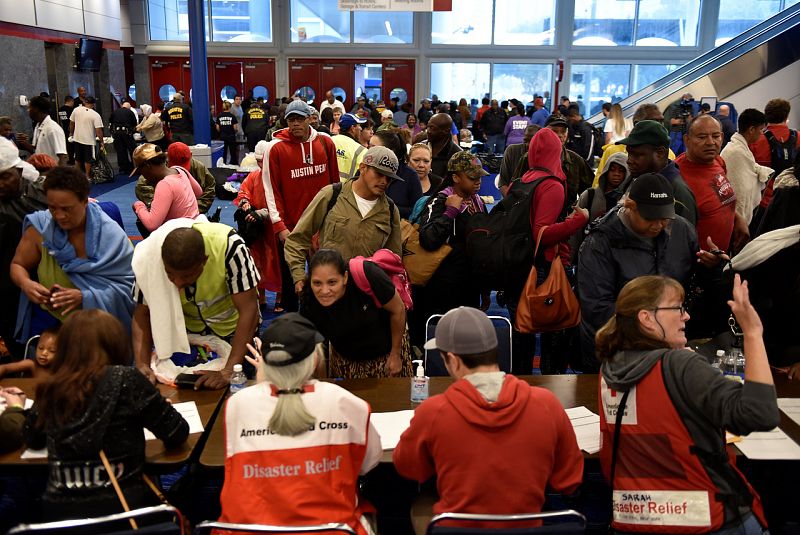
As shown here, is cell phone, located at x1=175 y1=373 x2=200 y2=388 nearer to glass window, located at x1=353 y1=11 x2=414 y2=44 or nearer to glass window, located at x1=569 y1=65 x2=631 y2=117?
glass window, located at x1=353 y1=11 x2=414 y2=44

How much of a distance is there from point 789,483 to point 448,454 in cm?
225

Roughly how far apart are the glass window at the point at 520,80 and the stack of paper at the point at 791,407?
2134cm

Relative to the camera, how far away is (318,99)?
2316cm

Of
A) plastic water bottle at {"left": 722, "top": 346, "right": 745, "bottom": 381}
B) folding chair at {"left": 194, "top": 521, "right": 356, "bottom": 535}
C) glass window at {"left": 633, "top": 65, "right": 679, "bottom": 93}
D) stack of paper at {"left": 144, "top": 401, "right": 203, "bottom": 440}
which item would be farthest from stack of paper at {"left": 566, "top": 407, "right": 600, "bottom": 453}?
glass window at {"left": 633, "top": 65, "right": 679, "bottom": 93}

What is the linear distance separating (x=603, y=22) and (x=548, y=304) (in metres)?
21.1

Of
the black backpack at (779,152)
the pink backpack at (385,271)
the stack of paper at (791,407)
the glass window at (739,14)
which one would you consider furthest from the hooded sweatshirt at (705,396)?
the glass window at (739,14)

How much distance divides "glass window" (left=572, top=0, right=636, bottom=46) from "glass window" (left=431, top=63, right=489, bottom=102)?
313 cm

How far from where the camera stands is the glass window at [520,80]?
2350 cm

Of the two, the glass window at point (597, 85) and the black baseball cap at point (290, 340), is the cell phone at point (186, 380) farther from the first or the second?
the glass window at point (597, 85)

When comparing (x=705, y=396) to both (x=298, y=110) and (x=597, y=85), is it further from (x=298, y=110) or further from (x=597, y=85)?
(x=597, y=85)

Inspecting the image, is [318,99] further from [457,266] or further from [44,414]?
[44,414]

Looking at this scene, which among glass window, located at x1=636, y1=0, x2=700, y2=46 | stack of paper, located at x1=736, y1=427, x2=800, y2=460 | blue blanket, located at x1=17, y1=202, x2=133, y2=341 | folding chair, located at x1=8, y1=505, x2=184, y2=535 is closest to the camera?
folding chair, located at x1=8, y1=505, x2=184, y2=535

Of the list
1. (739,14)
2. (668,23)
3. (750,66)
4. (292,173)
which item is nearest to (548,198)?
(292,173)

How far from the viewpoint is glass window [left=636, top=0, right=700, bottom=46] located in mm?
22953
